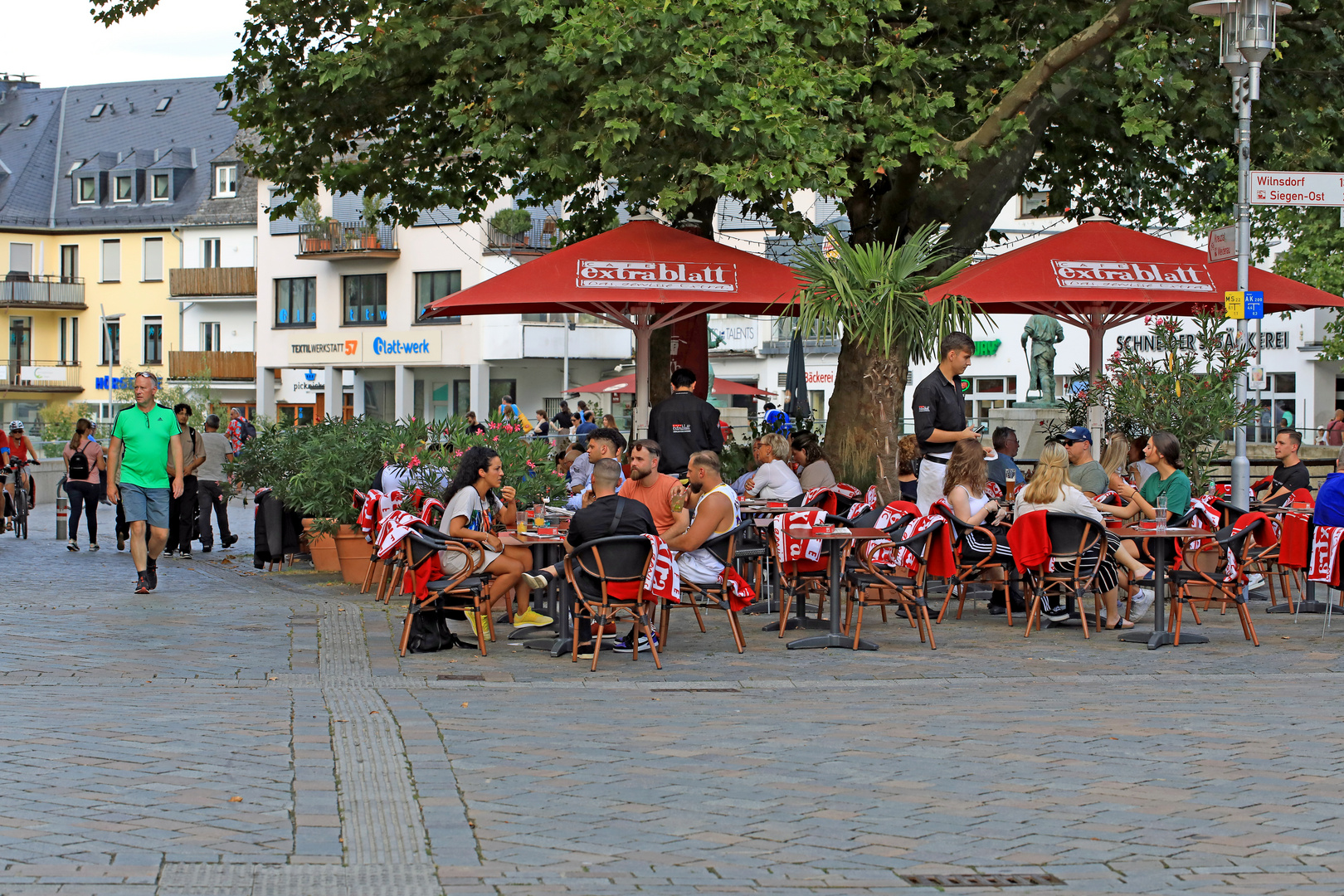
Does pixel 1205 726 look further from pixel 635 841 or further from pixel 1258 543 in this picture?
pixel 1258 543

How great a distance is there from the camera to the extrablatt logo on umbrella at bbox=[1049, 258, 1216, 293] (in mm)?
14000

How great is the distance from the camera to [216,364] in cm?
6194

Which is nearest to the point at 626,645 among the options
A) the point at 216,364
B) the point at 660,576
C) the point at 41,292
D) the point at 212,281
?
the point at 660,576

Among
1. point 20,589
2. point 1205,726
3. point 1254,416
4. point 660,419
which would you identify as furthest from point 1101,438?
point 20,589

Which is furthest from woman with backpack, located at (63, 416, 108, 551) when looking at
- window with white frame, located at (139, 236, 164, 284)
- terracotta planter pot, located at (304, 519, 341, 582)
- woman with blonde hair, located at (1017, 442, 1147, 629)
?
window with white frame, located at (139, 236, 164, 284)

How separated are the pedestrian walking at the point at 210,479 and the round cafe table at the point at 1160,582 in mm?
11196

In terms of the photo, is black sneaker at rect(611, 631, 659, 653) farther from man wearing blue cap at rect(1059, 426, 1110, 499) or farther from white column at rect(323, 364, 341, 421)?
white column at rect(323, 364, 341, 421)

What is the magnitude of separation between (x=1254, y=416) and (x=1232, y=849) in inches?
382

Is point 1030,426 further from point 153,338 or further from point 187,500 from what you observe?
point 153,338

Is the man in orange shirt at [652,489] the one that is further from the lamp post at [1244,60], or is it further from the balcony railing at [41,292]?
the balcony railing at [41,292]

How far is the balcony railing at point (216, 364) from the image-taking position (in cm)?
6162

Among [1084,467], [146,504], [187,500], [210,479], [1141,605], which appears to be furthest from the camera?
[210,479]

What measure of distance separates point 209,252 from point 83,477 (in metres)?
43.9

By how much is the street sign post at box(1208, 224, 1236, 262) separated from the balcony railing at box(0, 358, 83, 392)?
61.3 metres
